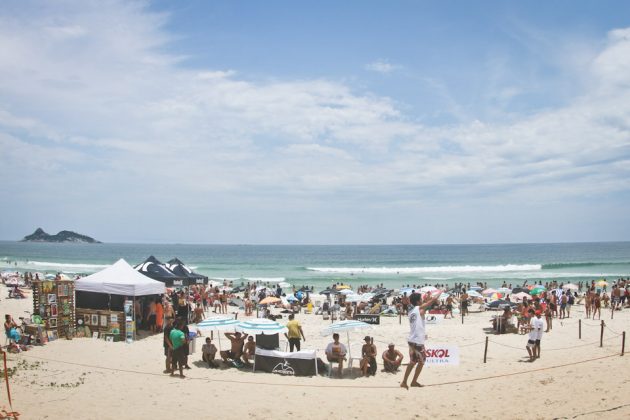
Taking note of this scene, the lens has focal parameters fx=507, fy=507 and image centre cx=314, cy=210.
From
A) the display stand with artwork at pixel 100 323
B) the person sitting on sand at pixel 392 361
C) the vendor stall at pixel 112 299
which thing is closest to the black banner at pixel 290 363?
the person sitting on sand at pixel 392 361

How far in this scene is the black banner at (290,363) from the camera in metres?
10.9

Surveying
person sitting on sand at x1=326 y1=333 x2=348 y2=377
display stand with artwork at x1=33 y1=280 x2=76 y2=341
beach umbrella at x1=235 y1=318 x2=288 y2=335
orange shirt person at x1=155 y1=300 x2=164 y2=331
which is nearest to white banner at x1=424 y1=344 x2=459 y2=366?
person sitting on sand at x1=326 y1=333 x2=348 y2=377

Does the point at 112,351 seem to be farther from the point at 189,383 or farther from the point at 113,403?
the point at 113,403

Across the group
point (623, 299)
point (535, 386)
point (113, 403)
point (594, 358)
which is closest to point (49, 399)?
point (113, 403)

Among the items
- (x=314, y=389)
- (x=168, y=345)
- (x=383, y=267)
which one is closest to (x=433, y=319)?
(x=314, y=389)

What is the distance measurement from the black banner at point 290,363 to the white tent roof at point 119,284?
5.36 meters

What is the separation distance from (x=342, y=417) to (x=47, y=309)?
33.5 feet

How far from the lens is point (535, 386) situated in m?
9.59

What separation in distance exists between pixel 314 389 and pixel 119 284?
7.56 meters

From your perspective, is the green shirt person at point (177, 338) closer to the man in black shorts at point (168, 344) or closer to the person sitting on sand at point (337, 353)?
the man in black shorts at point (168, 344)

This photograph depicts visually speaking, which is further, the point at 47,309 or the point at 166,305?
the point at 166,305

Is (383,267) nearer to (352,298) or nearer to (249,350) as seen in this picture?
(352,298)

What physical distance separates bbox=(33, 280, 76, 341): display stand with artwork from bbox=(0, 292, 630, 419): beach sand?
0.90 meters

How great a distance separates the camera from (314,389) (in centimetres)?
970
